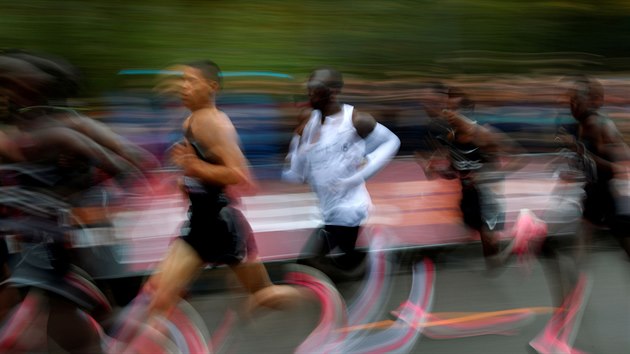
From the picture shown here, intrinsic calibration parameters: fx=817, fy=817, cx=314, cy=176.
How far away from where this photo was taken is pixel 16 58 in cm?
357

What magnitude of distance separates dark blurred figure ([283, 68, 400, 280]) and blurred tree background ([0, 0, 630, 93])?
5892 mm

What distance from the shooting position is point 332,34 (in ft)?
39.3

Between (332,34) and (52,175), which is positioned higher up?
(52,175)

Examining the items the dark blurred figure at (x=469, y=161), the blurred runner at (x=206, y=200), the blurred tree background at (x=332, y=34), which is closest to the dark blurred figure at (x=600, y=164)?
the dark blurred figure at (x=469, y=161)

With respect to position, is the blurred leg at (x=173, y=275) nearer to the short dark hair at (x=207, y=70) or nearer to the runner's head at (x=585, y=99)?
the short dark hair at (x=207, y=70)

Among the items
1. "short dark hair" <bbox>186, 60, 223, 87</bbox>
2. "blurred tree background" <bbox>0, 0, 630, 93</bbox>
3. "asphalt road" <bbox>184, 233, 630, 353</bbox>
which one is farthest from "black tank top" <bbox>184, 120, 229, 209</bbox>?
"blurred tree background" <bbox>0, 0, 630, 93</bbox>

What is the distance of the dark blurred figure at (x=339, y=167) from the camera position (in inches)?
181

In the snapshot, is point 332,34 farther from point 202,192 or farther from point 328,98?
point 202,192

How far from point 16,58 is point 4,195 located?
0.61 meters

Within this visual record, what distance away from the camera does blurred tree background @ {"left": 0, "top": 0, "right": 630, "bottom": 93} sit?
10.3 m

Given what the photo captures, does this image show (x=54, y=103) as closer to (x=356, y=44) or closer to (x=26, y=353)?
(x=26, y=353)

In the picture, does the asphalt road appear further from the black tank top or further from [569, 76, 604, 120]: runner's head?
[569, 76, 604, 120]: runner's head

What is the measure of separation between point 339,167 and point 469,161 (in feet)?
3.59

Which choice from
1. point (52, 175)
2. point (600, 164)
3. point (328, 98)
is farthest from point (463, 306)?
point (52, 175)
